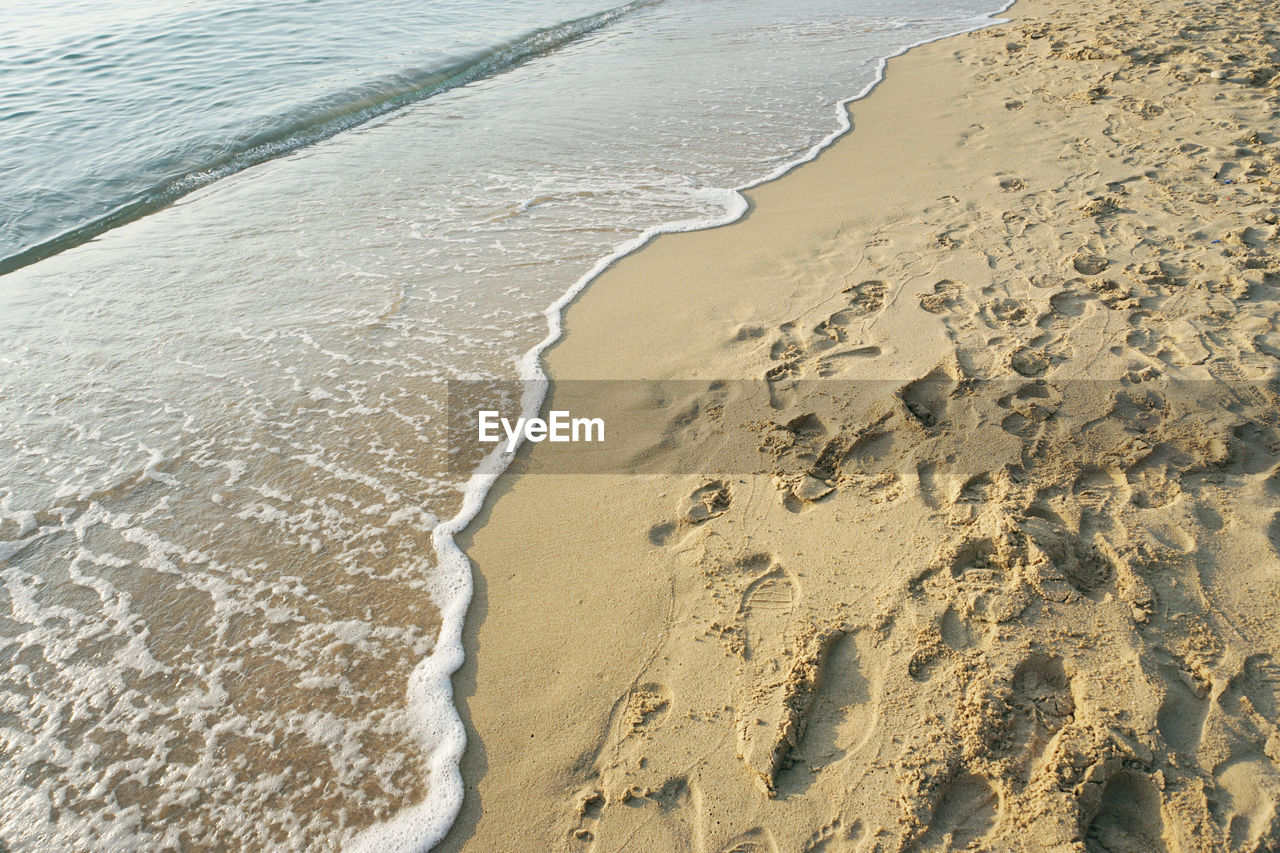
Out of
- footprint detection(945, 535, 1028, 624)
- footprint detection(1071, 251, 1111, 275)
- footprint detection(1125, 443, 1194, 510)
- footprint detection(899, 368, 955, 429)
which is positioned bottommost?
footprint detection(945, 535, 1028, 624)

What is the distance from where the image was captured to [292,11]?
1398cm

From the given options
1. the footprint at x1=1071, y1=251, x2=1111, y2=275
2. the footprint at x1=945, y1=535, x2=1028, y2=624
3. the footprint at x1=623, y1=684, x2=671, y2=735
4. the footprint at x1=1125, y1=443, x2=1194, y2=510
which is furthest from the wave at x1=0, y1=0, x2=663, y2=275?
the footprint at x1=1125, y1=443, x2=1194, y2=510

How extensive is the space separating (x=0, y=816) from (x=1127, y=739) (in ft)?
11.7

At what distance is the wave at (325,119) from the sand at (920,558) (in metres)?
5.36

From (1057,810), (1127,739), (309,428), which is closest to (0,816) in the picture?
(309,428)

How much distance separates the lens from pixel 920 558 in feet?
9.07

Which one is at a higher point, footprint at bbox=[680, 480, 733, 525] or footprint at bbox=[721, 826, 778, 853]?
footprint at bbox=[680, 480, 733, 525]

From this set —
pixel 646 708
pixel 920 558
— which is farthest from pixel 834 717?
pixel 920 558

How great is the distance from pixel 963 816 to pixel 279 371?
4131 millimetres

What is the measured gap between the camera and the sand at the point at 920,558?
213 centimetres

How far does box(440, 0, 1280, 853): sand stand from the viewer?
6.99ft

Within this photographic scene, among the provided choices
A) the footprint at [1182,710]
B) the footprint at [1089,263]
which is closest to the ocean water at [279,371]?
the footprint at [1089,263]

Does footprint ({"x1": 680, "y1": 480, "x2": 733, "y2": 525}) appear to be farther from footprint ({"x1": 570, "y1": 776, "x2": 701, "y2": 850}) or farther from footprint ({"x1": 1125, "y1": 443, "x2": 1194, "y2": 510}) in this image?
footprint ({"x1": 1125, "y1": 443, "x2": 1194, "y2": 510})

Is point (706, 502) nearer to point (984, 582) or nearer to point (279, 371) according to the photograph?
point (984, 582)
